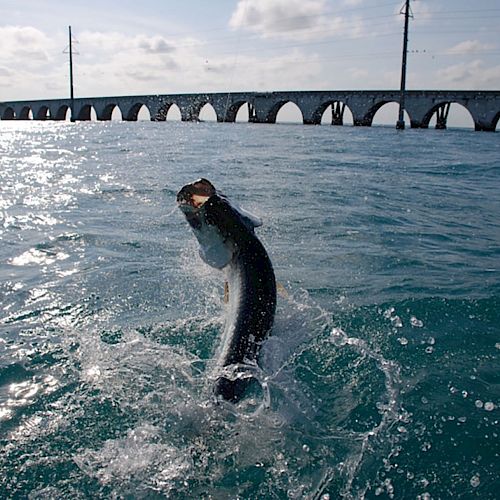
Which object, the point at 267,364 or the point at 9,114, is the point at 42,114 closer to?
the point at 9,114

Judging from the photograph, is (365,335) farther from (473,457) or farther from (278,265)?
(278,265)

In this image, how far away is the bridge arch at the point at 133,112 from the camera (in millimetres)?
89562

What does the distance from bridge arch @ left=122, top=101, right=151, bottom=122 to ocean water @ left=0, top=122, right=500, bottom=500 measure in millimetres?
83827

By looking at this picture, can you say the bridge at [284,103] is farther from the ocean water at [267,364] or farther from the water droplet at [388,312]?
the water droplet at [388,312]

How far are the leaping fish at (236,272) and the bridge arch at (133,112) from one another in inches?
3531

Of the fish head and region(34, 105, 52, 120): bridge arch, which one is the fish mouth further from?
region(34, 105, 52, 120): bridge arch

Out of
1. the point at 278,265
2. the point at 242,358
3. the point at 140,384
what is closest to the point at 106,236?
the point at 278,265

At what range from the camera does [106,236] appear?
950 centimetres

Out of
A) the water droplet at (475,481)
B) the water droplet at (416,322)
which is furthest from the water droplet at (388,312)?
the water droplet at (475,481)

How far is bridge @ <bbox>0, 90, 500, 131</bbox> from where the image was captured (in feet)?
176

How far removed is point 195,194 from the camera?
14.8 feet

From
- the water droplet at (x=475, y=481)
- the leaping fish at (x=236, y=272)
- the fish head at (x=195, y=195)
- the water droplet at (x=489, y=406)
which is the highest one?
the fish head at (x=195, y=195)

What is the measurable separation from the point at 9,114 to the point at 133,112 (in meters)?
45.8

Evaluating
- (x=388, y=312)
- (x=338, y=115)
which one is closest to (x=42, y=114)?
(x=338, y=115)
